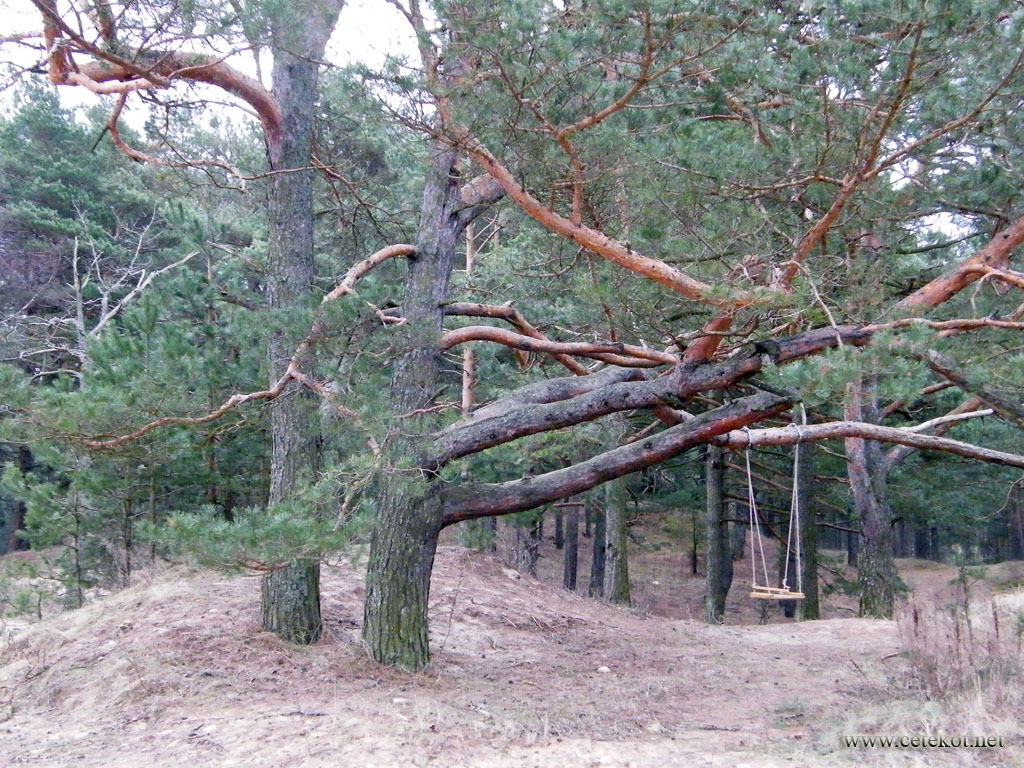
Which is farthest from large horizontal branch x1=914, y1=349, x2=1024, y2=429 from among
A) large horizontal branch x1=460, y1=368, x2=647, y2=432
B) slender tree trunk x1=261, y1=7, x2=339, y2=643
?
slender tree trunk x1=261, y1=7, x2=339, y2=643

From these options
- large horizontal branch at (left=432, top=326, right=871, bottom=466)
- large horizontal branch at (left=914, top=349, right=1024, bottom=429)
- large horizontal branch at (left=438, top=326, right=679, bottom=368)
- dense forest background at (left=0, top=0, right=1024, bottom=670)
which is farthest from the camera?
large horizontal branch at (left=438, top=326, right=679, bottom=368)

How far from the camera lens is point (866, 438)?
17.6 ft

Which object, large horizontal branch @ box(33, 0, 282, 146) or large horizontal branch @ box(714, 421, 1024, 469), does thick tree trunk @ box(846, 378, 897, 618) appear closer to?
large horizontal branch @ box(714, 421, 1024, 469)

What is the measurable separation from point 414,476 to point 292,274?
263cm

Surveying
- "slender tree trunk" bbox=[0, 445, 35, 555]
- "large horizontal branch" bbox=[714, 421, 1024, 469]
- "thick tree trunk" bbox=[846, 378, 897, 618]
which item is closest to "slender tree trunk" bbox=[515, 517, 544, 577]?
"thick tree trunk" bbox=[846, 378, 897, 618]

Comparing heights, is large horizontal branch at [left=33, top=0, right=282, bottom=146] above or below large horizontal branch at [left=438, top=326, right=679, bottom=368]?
above

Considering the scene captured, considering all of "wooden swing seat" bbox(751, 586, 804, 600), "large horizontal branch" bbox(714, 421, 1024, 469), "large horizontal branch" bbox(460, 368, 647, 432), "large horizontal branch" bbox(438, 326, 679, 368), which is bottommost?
"wooden swing seat" bbox(751, 586, 804, 600)

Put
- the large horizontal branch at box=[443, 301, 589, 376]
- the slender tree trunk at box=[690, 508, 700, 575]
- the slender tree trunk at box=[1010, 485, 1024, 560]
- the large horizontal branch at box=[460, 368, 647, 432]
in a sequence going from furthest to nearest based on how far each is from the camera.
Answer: the slender tree trunk at box=[1010, 485, 1024, 560], the slender tree trunk at box=[690, 508, 700, 575], the large horizontal branch at box=[443, 301, 589, 376], the large horizontal branch at box=[460, 368, 647, 432]

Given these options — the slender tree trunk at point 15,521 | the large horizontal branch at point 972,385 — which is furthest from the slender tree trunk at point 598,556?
the large horizontal branch at point 972,385

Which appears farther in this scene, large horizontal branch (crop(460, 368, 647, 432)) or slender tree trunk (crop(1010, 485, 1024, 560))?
slender tree trunk (crop(1010, 485, 1024, 560))

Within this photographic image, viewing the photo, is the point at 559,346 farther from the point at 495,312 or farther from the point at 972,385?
the point at 972,385

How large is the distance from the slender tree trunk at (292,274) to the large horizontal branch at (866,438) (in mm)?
3518

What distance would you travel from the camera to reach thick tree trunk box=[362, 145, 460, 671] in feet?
18.9

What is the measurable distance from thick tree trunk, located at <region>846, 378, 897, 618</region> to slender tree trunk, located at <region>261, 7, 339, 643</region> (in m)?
8.68
